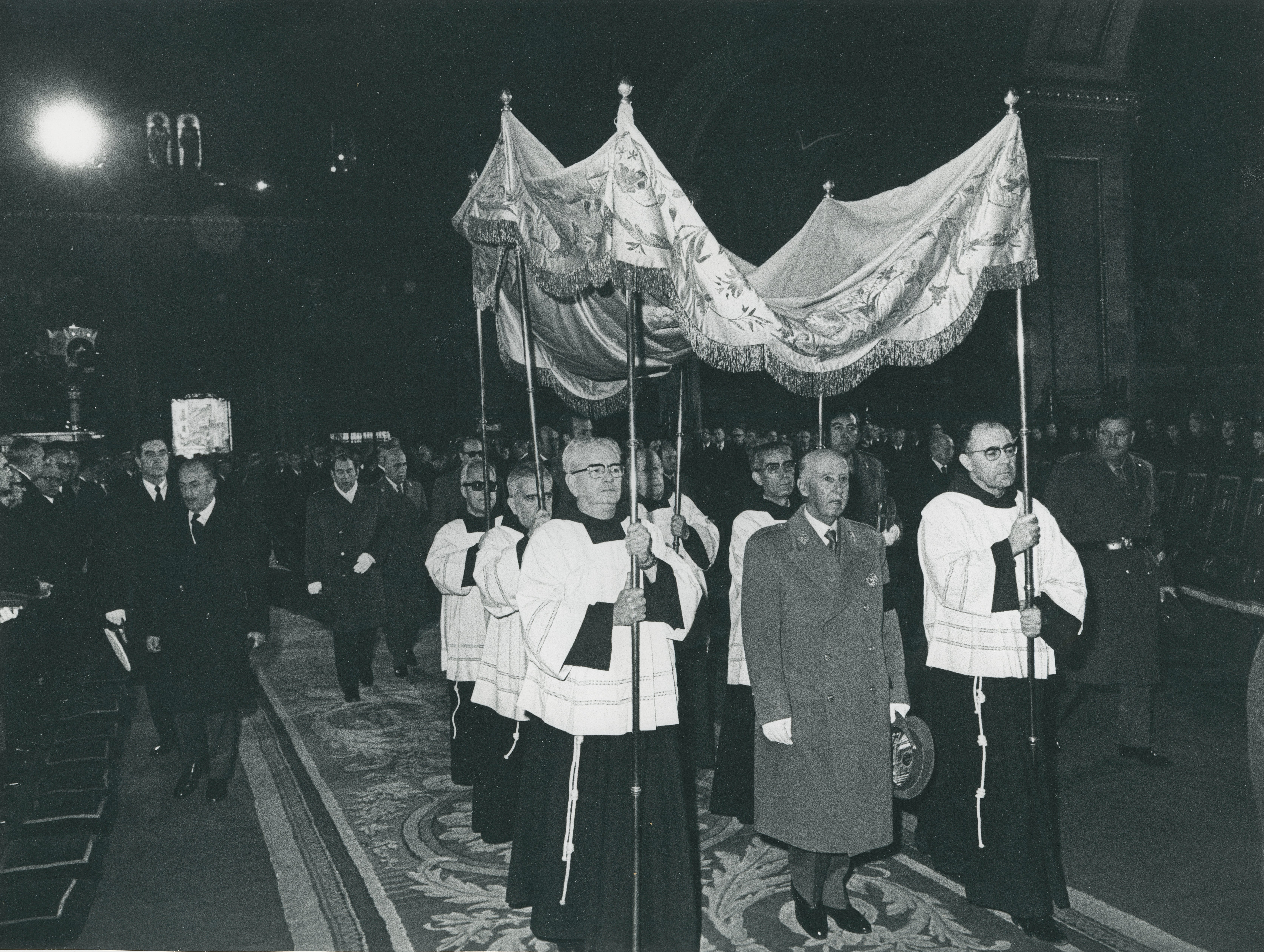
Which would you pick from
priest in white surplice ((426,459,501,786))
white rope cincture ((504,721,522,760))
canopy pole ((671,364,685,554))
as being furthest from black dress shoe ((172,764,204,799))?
canopy pole ((671,364,685,554))

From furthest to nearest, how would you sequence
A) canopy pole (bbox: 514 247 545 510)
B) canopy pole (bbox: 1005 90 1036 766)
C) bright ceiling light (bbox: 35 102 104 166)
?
bright ceiling light (bbox: 35 102 104 166)
canopy pole (bbox: 514 247 545 510)
canopy pole (bbox: 1005 90 1036 766)

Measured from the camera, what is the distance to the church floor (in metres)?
3.84

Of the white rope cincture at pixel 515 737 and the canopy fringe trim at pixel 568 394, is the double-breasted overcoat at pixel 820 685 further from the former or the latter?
the canopy fringe trim at pixel 568 394

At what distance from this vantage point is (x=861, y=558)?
3752 mm

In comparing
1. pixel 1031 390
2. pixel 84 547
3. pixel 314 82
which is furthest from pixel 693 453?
pixel 314 82

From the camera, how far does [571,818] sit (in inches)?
140

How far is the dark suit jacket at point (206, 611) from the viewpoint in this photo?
560 cm

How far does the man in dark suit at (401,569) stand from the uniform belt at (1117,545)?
15.1 ft

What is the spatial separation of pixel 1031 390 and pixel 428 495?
757 cm

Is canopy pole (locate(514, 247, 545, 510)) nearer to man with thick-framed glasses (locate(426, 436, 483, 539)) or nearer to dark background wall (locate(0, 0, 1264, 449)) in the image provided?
man with thick-framed glasses (locate(426, 436, 483, 539))

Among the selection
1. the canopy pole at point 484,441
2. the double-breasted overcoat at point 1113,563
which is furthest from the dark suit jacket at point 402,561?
the double-breasted overcoat at point 1113,563

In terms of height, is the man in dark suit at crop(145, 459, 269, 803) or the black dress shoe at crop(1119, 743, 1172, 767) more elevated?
the man in dark suit at crop(145, 459, 269, 803)

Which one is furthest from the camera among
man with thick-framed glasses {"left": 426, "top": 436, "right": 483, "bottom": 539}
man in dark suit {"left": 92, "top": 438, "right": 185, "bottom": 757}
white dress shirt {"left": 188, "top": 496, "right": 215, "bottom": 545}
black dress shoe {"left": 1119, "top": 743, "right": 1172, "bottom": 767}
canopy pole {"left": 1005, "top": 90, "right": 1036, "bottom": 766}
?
man with thick-framed glasses {"left": 426, "top": 436, "right": 483, "bottom": 539}

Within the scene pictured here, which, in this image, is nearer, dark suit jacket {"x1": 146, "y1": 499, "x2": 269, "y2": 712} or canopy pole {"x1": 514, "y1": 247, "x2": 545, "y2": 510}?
canopy pole {"x1": 514, "y1": 247, "x2": 545, "y2": 510}
